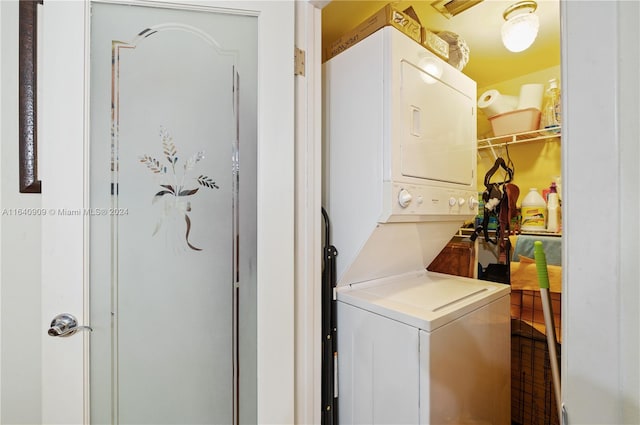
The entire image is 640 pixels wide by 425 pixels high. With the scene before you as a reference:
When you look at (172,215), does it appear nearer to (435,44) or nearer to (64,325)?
(64,325)

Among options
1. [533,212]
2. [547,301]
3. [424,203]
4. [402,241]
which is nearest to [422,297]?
[402,241]

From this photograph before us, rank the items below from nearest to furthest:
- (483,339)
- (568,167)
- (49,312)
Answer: (568,167)
(49,312)
(483,339)

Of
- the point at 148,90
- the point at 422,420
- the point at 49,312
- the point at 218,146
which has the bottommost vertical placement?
the point at 422,420

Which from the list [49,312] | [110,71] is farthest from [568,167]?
[49,312]

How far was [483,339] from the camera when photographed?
4.75 ft

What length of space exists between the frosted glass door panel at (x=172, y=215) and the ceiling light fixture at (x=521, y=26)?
151 centimetres

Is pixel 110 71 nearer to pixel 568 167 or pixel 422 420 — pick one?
pixel 568 167

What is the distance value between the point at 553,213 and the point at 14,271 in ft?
10.4

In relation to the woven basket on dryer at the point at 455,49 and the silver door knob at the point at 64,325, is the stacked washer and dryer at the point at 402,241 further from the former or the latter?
the silver door knob at the point at 64,325

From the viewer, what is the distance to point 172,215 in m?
1.18

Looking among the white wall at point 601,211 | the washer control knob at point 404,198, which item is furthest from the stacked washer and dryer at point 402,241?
the white wall at point 601,211

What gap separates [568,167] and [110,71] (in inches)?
58.4

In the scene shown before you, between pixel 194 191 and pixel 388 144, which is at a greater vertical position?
pixel 388 144

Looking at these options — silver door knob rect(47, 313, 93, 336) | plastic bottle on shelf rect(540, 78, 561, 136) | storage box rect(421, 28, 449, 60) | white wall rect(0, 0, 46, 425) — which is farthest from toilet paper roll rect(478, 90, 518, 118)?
silver door knob rect(47, 313, 93, 336)
